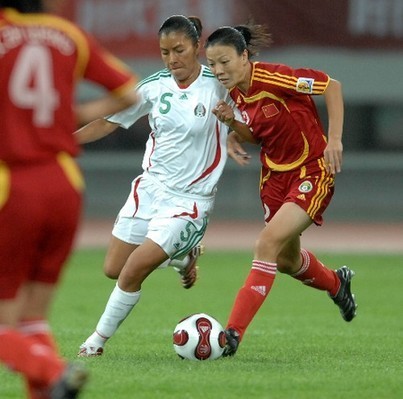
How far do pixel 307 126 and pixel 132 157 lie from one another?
50.5 feet

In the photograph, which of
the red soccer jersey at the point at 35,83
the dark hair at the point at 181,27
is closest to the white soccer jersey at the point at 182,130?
the dark hair at the point at 181,27

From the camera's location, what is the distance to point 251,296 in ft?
25.8

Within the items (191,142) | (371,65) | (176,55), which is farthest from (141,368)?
(371,65)

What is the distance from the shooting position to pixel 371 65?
2205 cm

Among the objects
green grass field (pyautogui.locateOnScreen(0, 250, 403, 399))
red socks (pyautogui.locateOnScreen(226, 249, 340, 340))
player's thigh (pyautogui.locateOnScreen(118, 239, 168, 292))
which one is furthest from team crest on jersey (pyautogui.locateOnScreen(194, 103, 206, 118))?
green grass field (pyautogui.locateOnScreen(0, 250, 403, 399))

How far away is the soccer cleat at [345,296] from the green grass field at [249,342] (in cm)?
19

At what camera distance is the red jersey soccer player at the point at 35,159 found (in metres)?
4.89

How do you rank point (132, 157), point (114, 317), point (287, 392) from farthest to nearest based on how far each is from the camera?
point (132, 157) → point (114, 317) → point (287, 392)

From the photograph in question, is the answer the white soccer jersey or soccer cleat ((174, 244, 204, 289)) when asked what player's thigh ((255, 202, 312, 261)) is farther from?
soccer cleat ((174, 244, 204, 289))

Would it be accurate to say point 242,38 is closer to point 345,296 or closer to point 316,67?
point 345,296

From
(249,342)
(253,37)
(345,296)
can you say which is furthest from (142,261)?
(345,296)

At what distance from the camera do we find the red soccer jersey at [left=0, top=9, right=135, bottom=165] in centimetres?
489

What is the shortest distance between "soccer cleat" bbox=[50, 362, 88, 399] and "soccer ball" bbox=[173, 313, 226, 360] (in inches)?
116

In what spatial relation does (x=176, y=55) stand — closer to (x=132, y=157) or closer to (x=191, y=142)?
(x=191, y=142)
